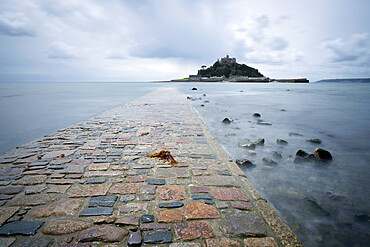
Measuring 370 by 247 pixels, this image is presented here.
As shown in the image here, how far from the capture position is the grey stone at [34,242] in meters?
1.60

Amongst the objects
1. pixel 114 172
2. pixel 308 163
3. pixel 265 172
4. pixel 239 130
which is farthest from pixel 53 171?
pixel 239 130

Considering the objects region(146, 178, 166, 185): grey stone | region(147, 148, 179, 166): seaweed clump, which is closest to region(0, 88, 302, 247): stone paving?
region(146, 178, 166, 185): grey stone

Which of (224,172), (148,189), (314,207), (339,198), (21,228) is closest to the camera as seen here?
(21,228)

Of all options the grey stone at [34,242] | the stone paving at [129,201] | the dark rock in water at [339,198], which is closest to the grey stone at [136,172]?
the stone paving at [129,201]

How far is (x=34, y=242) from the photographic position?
1.62 metres

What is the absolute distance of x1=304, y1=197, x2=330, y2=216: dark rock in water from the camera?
2.55m

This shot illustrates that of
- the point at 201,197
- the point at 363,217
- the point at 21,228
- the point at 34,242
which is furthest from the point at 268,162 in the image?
the point at 21,228

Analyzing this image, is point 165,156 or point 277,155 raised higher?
point 165,156

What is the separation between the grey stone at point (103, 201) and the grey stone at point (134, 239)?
0.58m

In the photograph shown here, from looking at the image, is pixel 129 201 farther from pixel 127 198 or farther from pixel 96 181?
pixel 96 181

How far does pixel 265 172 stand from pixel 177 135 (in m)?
2.34

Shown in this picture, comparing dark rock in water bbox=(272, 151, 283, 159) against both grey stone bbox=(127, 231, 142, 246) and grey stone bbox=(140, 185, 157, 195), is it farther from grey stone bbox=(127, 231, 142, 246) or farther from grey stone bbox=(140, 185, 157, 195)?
grey stone bbox=(127, 231, 142, 246)

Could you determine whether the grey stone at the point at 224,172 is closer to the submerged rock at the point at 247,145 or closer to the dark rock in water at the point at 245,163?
the dark rock in water at the point at 245,163

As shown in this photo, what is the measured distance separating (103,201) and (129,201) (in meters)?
0.31
